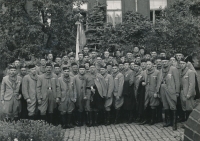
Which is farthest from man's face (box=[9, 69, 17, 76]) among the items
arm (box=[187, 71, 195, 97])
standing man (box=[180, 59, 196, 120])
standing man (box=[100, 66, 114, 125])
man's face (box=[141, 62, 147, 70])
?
arm (box=[187, 71, 195, 97])

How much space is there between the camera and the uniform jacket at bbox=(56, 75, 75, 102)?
35.5 feet

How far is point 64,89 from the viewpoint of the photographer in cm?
1083

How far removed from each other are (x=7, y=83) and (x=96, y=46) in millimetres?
10079

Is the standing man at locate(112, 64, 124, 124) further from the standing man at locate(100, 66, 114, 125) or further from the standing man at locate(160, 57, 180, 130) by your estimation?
the standing man at locate(160, 57, 180, 130)

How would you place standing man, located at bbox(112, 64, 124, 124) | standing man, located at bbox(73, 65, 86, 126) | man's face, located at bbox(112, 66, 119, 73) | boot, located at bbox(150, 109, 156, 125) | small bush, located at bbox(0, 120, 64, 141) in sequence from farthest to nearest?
man's face, located at bbox(112, 66, 119, 73), standing man, located at bbox(112, 64, 124, 124), standing man, located at bbox(73, 65, 86, 126), boot, located at bbox(150, 109, 156, 125), small bush, located at bbox(0, 120, 64, 141)

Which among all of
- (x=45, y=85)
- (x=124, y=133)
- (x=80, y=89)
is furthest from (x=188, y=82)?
(x=45, y=85)

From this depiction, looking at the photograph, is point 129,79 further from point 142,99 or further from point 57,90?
point 57,90

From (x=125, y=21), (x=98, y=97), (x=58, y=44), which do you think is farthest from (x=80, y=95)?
(x=125, y=21)

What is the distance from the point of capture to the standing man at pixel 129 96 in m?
11.4

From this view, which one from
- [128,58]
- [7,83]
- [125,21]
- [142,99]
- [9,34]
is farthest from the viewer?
[125,21]

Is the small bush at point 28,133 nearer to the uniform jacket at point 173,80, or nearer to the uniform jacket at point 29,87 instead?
the uniform jacket at point 29,87

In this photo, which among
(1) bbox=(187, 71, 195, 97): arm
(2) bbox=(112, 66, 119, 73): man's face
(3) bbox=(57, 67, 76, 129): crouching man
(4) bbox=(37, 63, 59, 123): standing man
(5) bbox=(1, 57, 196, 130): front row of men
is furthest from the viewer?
(2) bbox=(112, 66, 119, 73): man's face

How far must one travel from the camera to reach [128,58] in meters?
12.7

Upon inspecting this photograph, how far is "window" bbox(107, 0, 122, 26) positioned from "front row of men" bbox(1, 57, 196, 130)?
1120 cm
